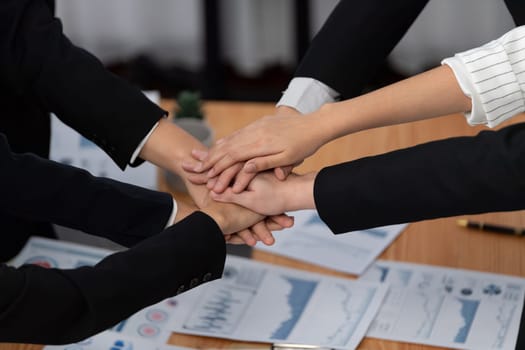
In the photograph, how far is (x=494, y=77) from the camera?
1.50 m

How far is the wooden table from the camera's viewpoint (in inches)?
59.2

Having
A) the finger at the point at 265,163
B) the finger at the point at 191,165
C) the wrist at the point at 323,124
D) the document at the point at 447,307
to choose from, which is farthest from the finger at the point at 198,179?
the document at the point at 447,307

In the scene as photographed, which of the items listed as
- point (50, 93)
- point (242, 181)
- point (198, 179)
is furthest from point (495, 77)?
point (50, 93)

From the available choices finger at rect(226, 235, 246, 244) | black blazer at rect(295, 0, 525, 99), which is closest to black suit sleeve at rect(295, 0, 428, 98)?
black blazer at rect(295, 0, 525, 99)

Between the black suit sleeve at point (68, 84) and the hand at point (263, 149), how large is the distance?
147 mm

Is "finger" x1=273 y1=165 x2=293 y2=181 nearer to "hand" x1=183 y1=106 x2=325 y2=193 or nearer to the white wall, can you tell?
"hand" x1=183 y1=106 x2=325 y2=193

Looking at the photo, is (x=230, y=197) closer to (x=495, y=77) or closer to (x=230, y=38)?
(x=495, y=77)

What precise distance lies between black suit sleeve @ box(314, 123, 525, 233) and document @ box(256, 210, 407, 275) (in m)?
0.18

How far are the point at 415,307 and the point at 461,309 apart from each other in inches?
2.8

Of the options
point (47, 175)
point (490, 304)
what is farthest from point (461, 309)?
point (47, 175)

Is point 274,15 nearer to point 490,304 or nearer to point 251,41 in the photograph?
point 251,41

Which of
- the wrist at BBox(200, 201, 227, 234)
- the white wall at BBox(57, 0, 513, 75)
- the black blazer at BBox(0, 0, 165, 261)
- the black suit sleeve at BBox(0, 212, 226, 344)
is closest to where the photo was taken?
the black suit sleeve at BBox(0, 212, 226, 344)

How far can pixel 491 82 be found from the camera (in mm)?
1498

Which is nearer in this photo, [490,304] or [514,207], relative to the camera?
[514,207]
